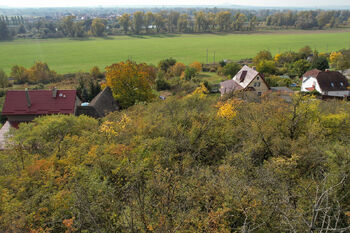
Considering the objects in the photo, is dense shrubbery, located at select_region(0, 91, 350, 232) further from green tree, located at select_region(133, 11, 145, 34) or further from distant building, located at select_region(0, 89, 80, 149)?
green tree, located at select_region(133, 11, 145, 34)

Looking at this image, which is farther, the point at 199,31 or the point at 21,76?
the point at 199,31

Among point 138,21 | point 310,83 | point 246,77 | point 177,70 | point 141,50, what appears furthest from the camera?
point 138,21

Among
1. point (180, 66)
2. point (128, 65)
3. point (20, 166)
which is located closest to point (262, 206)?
point (20, 166)

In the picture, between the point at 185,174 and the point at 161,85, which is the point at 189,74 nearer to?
the point at 161,85

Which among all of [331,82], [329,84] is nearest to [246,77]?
[329,84]

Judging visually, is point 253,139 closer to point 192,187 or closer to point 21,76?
point 192,187

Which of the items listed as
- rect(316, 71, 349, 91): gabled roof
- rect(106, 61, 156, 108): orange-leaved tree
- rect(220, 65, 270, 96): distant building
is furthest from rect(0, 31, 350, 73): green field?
rect(316, 71, 349, 91): gabled roof

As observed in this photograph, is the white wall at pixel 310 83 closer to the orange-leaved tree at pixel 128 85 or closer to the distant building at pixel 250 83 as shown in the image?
the distant building at pixel 250 83
